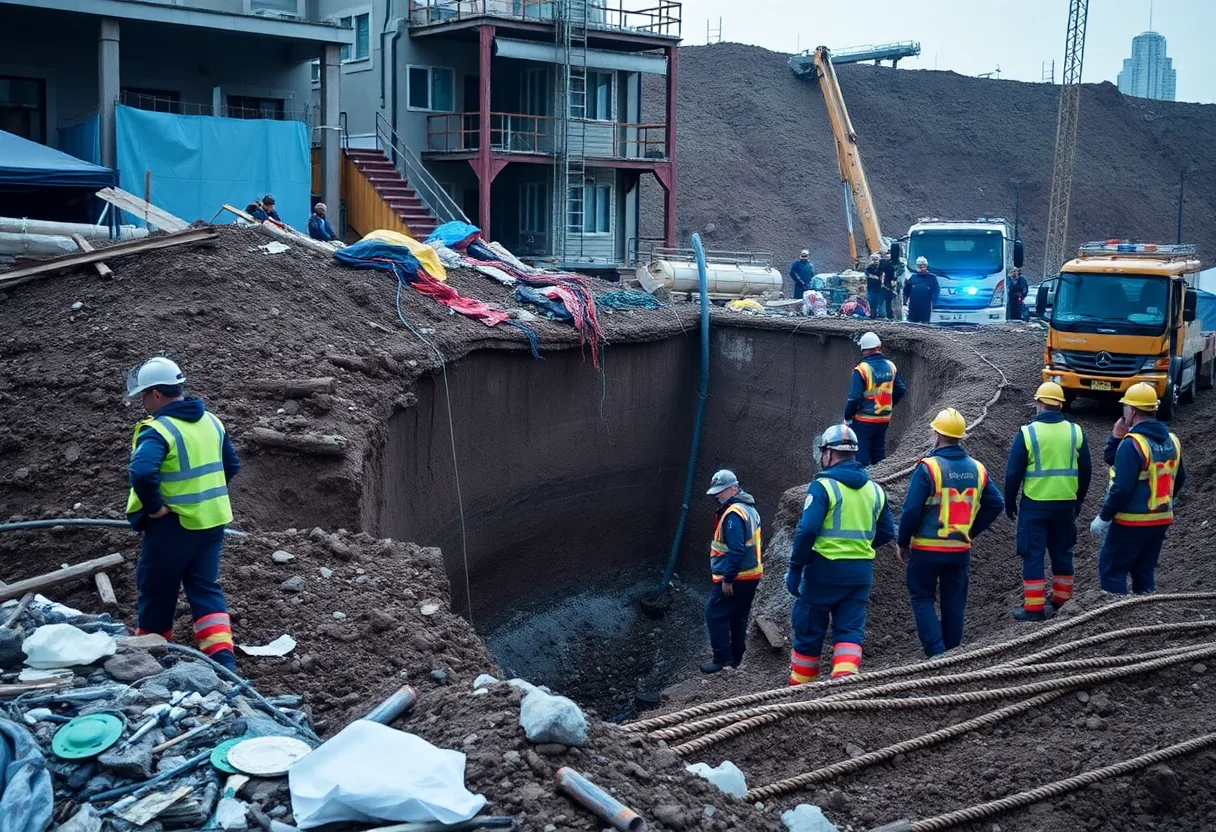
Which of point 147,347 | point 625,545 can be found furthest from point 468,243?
point 147,347

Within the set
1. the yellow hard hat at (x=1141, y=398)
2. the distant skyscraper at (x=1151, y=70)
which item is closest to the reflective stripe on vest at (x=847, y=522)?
the yellow hard hat at (x=1141, y=398)

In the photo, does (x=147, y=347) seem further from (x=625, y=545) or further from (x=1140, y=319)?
(x=1140, y=319)

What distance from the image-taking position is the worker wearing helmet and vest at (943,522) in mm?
8805

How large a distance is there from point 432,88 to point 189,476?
2441cm

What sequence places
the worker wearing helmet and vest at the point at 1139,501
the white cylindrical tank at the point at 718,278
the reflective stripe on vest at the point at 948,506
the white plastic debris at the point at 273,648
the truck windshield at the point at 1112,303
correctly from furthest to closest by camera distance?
the white cylindrical tank at the point at 718,278 → the truck windshield at the point at 1112,303 → the worker wearing helmet and vest at the point at 1139,501 → the reflective stripe on vest at the point at 948,506 → the white plastic debris at the point at 273,648

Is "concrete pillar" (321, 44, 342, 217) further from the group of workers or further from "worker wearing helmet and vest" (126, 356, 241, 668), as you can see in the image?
"worker wearing helmet and vest" (126, 356, 241, 668)

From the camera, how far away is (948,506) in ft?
29.0

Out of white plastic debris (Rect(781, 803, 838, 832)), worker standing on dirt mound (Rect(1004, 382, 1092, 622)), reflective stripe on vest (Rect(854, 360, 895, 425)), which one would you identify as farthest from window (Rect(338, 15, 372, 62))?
white plastic debris (Rect(781, 803, 838, 832))

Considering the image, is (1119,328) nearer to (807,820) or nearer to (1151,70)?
(807,820)

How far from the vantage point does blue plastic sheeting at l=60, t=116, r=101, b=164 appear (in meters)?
22.0

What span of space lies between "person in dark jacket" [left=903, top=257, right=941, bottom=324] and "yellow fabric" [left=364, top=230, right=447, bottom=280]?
10.6 meters

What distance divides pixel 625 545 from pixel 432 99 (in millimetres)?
15602

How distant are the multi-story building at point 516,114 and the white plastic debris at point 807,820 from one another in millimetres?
23011

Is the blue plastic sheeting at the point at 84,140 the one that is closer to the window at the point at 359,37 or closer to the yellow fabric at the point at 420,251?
the window at the point at 359,37
